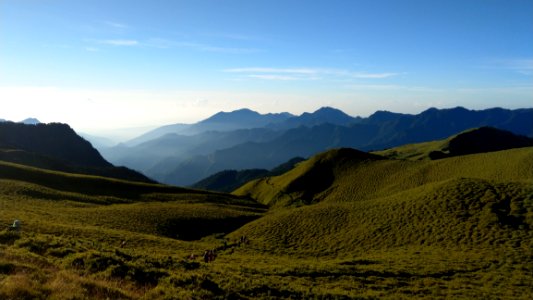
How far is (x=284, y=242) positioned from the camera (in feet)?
162

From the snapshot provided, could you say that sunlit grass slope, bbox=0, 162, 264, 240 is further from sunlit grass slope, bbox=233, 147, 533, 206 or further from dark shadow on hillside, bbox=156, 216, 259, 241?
sunlit grass slope, bbox=233, 147, 533, 206

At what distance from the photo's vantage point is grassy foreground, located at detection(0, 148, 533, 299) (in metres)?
19.4

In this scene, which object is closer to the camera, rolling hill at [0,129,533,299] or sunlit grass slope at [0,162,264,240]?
rolling hill at [0,129,533,299]

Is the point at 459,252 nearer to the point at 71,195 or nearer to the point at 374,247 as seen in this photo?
the point at 374,247

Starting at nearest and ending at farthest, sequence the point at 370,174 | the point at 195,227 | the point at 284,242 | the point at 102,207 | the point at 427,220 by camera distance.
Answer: the point at 284,242 < the point at 427,220 < the point at 195,227 < the point at 102,207 < the point at 370,174

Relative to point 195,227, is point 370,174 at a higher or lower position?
higher

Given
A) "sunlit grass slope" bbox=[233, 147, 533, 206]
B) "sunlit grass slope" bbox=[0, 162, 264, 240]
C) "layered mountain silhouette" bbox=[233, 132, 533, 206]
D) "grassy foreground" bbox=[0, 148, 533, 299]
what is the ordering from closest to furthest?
"grassy foreground" bbox=[0, 148, 533, 299] < "sunlit grass slope" bbox=[0, 162, 264, 240] < "sunlit grass slope" bbox=[233, 147, 533, 206] < "layered mountain silhouette" bbox=[233, 132, 533, 206]

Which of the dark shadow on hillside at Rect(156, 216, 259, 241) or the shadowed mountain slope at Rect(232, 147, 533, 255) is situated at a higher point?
the shadowed mountain slope at Rect(232, 147, 533, 255)

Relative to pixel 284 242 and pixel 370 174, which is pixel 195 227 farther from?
pixel 370 174

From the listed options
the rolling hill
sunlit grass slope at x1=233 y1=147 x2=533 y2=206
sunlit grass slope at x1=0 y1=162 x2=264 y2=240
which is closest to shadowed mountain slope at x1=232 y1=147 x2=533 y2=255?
the rolling hill

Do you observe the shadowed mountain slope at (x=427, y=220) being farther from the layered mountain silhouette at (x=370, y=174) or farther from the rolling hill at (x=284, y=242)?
the layered mountain silhouette at (x=370, y=174)

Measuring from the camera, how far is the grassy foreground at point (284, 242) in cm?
1938

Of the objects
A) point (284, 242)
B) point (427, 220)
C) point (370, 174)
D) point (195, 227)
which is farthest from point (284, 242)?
point (370, 174)

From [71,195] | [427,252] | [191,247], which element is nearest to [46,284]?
[191,247]
